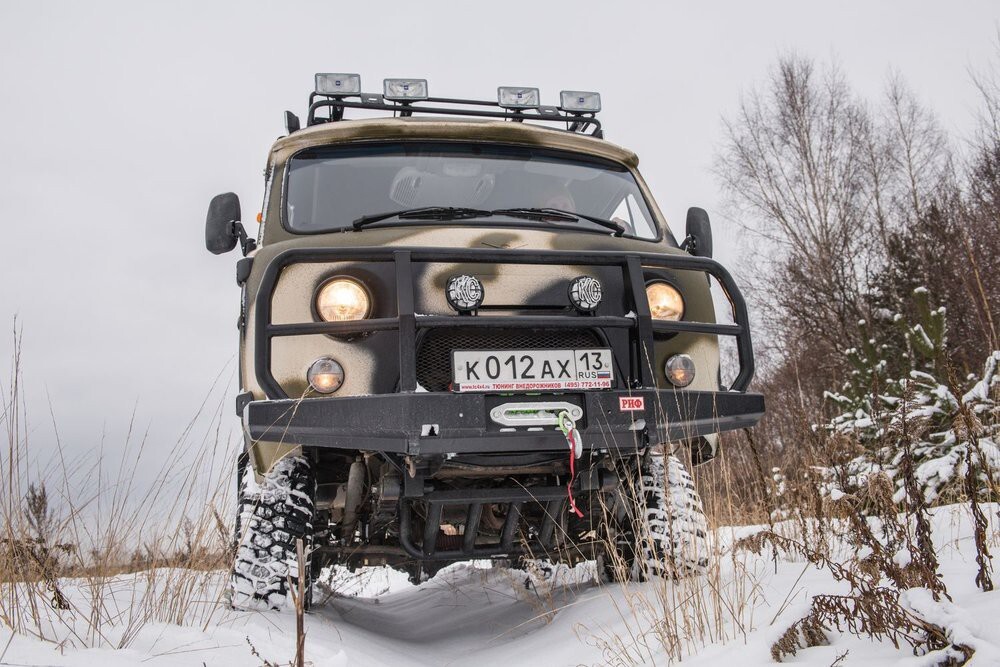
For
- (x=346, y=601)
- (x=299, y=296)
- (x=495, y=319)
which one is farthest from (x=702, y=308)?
(x=346, y=601)

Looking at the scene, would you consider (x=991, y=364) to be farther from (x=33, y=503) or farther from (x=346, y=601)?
(x=33, y=503)

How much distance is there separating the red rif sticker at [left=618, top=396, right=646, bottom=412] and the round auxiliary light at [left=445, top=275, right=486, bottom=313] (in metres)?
0.69

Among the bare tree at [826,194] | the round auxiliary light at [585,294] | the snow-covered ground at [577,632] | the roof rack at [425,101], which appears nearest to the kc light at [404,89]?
the roof rack at [425,101]

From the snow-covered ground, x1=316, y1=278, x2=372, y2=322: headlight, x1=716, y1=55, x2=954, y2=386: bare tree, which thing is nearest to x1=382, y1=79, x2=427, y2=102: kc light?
x1=316, y1=278, x2=372, y2=322: headlight

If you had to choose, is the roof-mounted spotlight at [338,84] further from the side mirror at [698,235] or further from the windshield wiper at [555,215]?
the side mirror at [698,235]

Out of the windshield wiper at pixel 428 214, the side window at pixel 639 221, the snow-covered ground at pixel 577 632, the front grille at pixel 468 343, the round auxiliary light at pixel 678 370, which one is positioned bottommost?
the snow-covered ground at pixel 577 632

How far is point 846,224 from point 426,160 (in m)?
16.7

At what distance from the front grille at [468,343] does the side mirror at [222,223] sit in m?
1.72

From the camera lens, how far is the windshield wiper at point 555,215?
414cm

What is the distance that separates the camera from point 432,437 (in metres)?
3.08

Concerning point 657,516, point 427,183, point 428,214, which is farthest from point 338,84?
point 657,516

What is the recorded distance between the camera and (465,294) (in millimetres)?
3350

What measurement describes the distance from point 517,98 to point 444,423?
8.61 feet

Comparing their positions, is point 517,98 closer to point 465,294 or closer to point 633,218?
point 633,218
